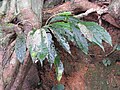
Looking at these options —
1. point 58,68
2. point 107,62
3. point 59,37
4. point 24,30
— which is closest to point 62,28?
point 59,37

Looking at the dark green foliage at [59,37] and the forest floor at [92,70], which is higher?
the dark green foliage at [59,37]

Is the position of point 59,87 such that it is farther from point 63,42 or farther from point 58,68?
point 63,42

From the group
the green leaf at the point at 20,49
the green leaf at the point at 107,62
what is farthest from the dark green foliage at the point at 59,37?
the green leaf at the point at 107,62

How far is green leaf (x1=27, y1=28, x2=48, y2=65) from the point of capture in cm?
79

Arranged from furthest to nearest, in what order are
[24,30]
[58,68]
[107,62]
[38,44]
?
[107,62] < [24,30] < [58,68] < [38,44]

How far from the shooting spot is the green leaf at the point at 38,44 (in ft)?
2.58

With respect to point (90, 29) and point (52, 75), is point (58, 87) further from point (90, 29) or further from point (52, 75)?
point (90, 29)

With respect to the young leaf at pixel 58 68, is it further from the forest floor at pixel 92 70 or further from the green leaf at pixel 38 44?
the forest floor at pixel 92 70

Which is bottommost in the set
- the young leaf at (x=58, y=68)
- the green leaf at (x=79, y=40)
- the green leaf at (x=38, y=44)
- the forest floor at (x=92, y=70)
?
the forest floor at (x=92, y=70)

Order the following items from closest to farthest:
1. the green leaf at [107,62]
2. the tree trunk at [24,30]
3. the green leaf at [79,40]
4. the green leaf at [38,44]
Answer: the green leaf at [38,44], the green leaf at [79,40], the tree trunk at [24,30], the green leaf at [107,62]

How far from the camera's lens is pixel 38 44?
2.64 ft

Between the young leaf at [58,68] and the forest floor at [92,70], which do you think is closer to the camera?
the young leaf at [58,68]

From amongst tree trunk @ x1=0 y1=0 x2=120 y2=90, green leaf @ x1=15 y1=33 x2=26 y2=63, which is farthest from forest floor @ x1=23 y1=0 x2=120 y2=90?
green leaf @ x1=15 y1=33 x2=26 y2=63

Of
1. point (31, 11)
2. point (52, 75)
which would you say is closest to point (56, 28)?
point (31, 11)
